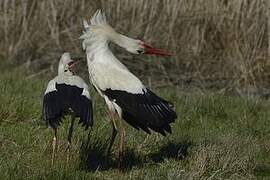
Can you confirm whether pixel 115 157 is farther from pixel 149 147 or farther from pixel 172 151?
pixel 172 151

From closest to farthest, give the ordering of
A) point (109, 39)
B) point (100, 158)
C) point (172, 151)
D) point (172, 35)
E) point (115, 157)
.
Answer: point (109, 39), point (100, 158), point (115, 157), point (172, 151), point (172, 35)

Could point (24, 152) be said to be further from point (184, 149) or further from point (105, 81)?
point (184, 149)

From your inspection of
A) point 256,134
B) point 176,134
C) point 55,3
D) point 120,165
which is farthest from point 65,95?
point 55,3

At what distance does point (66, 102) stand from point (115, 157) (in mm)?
913

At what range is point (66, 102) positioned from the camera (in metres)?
4.98

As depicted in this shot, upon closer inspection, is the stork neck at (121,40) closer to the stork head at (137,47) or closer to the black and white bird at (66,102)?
the stork head at (137,47)

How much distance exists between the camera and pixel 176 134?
654 cm

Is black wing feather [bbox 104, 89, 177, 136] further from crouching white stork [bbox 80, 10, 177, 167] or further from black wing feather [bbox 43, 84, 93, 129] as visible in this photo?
black wing feather [bbox 43, 84, 93, 129]

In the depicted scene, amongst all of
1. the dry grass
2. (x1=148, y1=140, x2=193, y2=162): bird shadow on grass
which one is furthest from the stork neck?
→ the dry grass

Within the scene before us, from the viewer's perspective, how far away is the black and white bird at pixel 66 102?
4891mm

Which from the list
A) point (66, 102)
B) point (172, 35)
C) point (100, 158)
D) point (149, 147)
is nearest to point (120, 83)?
point (66, 102)

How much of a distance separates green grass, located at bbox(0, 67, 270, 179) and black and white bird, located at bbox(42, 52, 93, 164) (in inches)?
10.0

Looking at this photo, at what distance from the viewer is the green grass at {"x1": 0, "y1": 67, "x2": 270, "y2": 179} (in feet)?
17.0

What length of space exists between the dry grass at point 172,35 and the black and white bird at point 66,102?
437 cm
